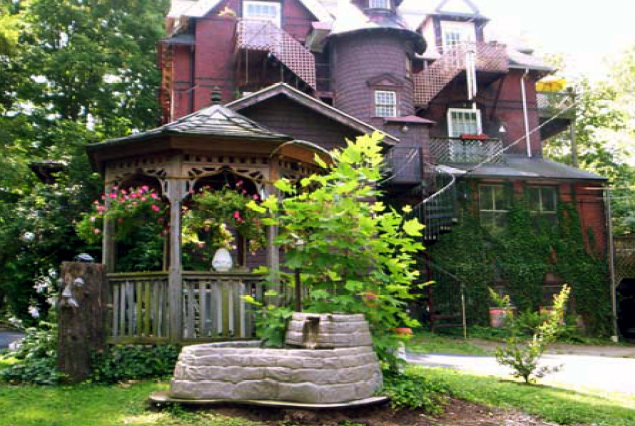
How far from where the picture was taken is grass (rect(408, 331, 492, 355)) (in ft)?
48.4

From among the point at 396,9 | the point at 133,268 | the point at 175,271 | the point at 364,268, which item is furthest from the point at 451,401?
the point at 396,9

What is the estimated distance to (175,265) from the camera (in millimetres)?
8328

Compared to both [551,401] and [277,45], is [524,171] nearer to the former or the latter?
[277,45]

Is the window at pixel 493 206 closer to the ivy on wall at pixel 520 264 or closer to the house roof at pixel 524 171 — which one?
the ivy on wall at pixel 520 264

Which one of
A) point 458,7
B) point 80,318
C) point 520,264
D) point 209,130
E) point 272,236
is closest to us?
point 80,318

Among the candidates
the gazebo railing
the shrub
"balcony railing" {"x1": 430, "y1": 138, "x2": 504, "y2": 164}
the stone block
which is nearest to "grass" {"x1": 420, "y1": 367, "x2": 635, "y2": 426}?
the shrub

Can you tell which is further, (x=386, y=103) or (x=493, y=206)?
(x=493, y=206)

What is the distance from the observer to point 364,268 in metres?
6.62

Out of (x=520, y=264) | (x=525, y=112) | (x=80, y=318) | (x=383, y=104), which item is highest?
(x=525, y=112)

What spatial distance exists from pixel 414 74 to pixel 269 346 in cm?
1968

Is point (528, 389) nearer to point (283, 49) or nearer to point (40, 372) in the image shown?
point (40, 372)

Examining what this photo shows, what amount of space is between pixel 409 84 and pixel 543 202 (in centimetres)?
733

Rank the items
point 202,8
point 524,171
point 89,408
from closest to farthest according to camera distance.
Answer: point 89,408 < point 202,8 < point 524,171

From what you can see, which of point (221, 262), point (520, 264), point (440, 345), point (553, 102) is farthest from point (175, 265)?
point (553, 102)
